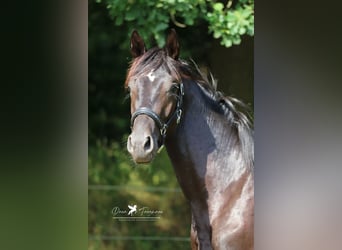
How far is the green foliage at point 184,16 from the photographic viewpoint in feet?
12.8

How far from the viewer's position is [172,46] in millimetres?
3857

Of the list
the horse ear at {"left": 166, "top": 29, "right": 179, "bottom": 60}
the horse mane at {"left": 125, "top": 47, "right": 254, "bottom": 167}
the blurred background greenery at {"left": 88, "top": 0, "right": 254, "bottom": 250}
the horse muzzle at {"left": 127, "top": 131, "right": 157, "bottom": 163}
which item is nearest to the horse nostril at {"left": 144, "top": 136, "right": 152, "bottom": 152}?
the horse muzzle at {"left": 127, "top": 131, "right": 157, "bottom": 163}

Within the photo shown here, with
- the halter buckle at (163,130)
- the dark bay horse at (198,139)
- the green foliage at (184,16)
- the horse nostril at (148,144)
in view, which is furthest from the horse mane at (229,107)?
the horse nostril at (148,144)

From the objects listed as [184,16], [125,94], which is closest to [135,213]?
[125,94]

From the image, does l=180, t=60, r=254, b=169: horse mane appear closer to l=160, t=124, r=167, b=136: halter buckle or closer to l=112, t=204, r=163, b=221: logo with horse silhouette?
l=160, t=124, r=167, b=136: halter buckle

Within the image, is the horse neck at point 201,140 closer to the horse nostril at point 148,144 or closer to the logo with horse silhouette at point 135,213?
the horse nostril at point 148,144

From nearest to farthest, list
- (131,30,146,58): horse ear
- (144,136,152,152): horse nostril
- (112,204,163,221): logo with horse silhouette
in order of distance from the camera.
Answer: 1. (144,136,152,152): horse nostril
2. (131,30,146,58): horse ear
3. (112,204,163,221): logo with horse silhouette

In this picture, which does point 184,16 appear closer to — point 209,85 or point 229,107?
point 209,85

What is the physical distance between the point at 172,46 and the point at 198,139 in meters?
0.67

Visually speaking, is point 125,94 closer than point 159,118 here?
No

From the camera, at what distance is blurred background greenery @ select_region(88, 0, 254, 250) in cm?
390
